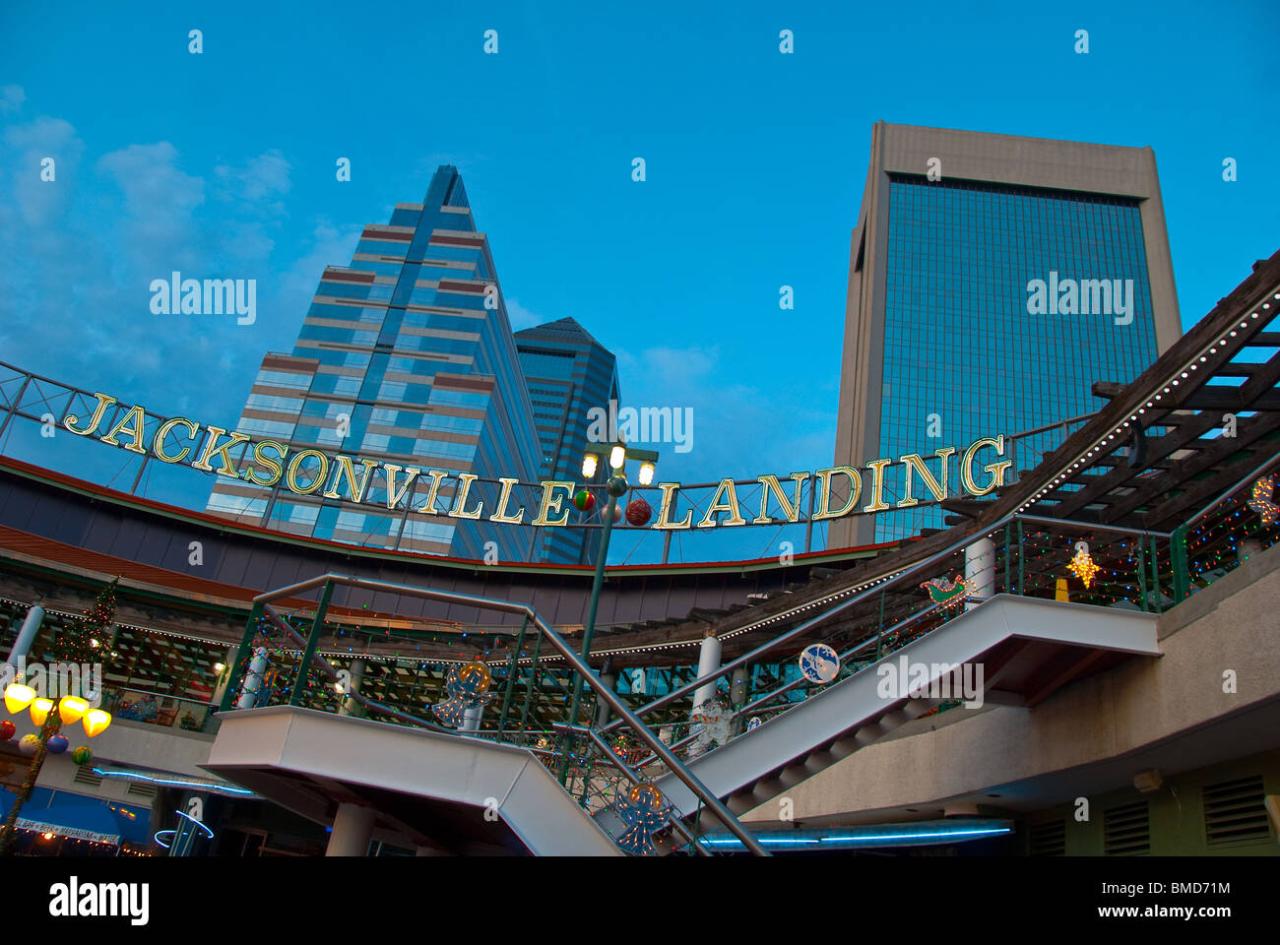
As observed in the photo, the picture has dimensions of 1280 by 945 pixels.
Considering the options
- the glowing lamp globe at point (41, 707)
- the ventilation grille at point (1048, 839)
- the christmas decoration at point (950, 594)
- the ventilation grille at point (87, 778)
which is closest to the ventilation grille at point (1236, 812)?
the ventilation grille at point (1048, 839)

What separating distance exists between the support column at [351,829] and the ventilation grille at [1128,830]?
7887mm

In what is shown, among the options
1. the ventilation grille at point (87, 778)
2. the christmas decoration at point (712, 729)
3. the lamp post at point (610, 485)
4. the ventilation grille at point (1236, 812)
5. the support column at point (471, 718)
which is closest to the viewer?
the support column at point (471, 718)

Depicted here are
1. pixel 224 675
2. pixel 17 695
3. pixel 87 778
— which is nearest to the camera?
pixel 17 695

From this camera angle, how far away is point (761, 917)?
13.7 feet

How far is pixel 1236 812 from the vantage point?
28.6ft

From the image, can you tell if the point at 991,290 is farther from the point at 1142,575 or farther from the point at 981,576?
the point at 1142,575

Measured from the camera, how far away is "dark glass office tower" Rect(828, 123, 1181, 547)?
9744 centimetres

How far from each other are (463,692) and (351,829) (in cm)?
196

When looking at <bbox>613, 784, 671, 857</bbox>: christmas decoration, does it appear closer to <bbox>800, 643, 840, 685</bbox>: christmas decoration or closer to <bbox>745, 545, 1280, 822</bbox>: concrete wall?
<bbox>800, 643, 840, 685</bbox>: christmas decoration

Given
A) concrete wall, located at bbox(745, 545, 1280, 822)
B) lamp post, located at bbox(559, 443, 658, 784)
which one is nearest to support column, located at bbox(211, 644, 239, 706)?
lamp post, located at bbox(559, 443, 658, 784)

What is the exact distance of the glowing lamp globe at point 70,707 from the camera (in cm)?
1357

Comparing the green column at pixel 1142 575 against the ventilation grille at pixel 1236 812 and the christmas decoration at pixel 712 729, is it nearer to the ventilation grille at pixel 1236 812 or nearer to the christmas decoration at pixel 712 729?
the ventilation grille at pixel 1236 812

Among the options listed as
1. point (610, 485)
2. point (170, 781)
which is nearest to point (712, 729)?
point (610, 485)

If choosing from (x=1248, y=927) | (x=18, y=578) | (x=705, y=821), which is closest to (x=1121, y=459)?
(x=705, y=821)
